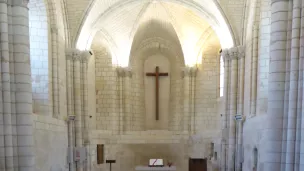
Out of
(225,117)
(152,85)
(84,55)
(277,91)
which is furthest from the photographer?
(152,85)

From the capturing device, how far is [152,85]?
18.2 m

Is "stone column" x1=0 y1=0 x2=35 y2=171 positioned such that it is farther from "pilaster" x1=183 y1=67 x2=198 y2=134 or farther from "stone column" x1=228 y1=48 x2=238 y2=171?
"pilaster" x1=183 y1=67 x2=198 y2=134

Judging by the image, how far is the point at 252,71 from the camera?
36.7ft

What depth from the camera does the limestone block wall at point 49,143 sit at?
379 inches

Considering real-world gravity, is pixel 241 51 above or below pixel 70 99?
above

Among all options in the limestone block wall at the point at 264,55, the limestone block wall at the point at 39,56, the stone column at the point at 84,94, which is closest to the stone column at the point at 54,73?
the limestone block wall at the point at 39,56

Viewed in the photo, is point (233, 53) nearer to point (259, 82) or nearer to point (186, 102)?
point (259, 82)

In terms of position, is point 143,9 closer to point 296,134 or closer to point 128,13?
point 128,13

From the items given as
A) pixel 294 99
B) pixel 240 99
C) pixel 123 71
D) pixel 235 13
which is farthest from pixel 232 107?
pixel 123 71

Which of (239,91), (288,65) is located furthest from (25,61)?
(239,91)

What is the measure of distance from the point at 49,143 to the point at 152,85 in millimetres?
8516

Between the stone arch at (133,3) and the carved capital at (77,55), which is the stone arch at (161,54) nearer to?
the stone arch at (133,3)

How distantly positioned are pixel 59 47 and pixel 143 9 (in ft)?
16.1

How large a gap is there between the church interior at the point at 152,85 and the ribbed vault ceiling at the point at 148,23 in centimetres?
5
